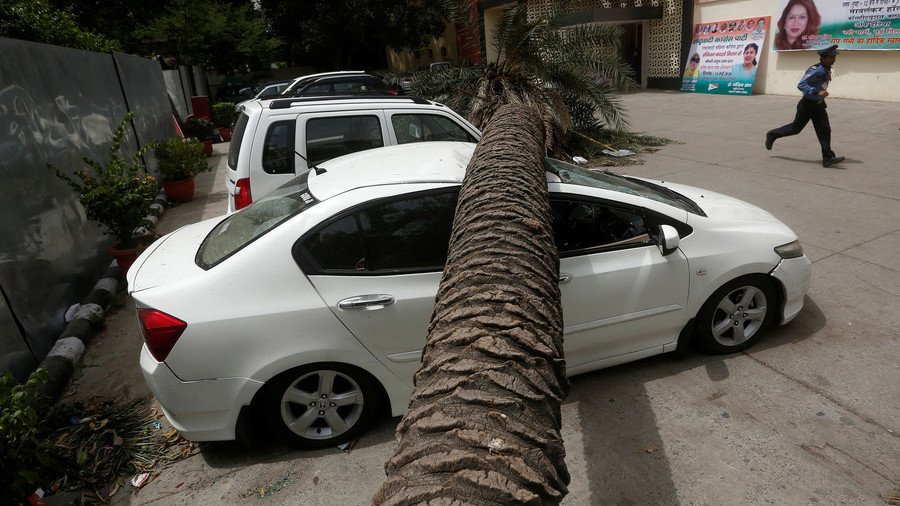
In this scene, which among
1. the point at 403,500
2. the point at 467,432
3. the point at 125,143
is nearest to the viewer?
the point at 403,500

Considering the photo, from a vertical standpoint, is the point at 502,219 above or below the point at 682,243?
above

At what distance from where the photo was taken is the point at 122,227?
5.92 meters

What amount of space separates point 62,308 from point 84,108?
10.8ft

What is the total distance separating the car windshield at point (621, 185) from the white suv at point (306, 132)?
2.35 metres

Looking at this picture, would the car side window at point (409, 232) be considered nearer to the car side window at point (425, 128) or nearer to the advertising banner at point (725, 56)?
the car side window at point (425, 128)

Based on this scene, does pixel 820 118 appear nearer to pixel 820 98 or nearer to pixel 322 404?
pixel 820 98

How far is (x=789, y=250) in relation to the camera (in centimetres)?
391

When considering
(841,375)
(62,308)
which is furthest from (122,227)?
(841,375)

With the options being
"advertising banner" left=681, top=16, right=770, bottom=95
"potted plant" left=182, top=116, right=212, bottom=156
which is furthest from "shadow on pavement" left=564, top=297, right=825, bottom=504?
"advertising banner" left=681, top=16, right=770, bottom=95

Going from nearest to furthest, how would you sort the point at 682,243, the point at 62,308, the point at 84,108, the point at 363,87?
the point at 682,243, the point at 62,308, the point at 84,108, the point at 363,87

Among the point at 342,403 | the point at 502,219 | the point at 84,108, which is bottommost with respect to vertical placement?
the point at 342,403

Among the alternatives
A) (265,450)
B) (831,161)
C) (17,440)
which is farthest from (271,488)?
(831,161)

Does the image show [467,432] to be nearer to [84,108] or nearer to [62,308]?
[62,308]

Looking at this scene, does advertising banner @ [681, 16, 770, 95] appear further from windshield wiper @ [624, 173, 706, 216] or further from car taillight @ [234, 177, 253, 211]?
car taillight @ [234, 177, 253, 211]
